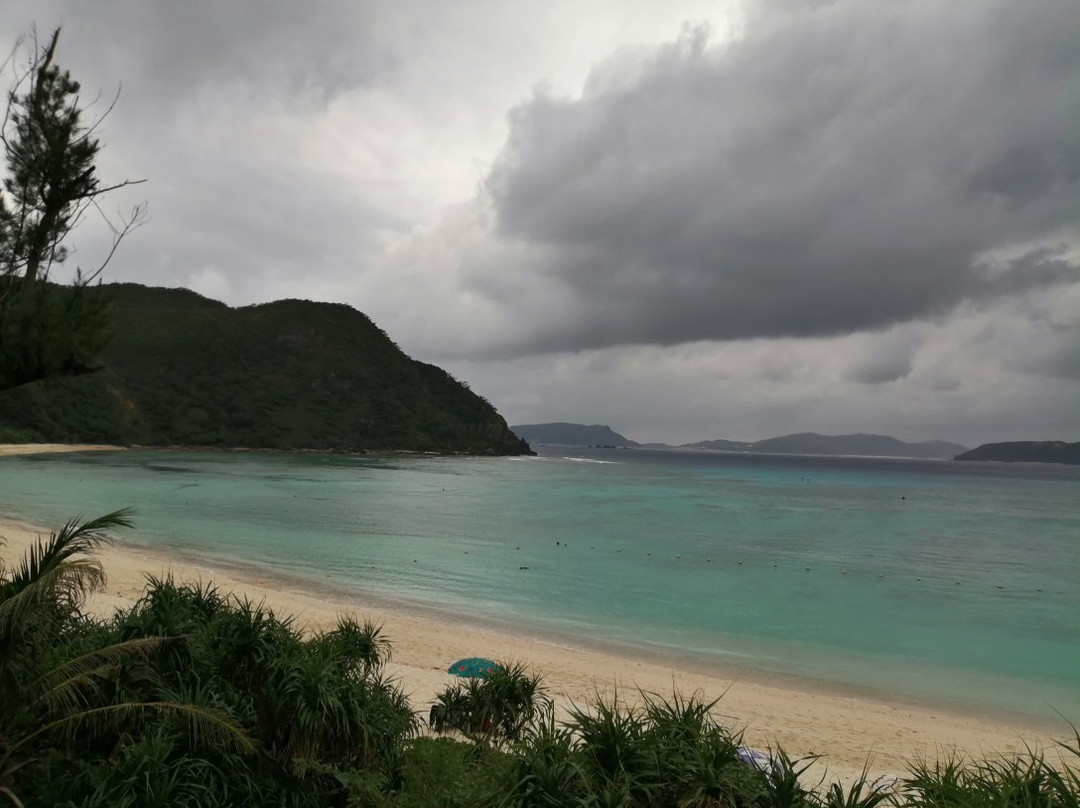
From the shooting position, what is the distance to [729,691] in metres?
13.5

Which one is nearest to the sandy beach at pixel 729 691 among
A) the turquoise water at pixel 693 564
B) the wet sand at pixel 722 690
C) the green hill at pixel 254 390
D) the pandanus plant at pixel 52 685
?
the wet sand at pixel 722 690

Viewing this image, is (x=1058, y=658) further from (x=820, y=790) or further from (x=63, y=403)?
(x=63, y=403)

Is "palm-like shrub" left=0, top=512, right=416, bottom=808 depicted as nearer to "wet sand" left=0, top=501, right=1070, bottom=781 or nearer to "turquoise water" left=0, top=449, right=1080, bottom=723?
"wet sand" left=0, top=501, right=1070, bottom=781

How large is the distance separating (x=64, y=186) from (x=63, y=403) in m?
117

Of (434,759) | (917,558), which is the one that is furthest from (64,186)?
(917,558)

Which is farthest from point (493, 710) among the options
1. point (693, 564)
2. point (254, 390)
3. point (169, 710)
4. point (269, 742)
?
point (254, 390)

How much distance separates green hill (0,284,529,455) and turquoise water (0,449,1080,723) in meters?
46.7

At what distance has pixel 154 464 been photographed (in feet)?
240

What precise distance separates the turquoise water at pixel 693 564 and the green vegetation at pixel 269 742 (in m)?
12.4

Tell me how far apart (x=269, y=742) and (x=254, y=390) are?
13068cm

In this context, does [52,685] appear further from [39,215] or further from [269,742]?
[39,215]

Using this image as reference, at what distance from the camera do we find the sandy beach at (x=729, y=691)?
1056 centimetres

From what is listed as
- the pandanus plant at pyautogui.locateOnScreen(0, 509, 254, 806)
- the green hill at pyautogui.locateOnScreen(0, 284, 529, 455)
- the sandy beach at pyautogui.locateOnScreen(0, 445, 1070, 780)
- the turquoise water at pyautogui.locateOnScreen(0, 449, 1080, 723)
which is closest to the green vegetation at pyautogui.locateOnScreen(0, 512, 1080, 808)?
the pandanus plant at pyautogui.locateOnScreen(0, 509, 254, 806)

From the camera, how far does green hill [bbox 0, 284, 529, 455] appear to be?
105 meters
